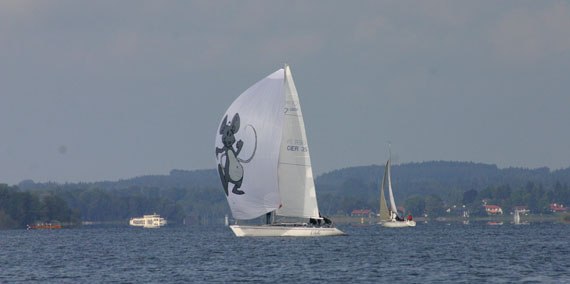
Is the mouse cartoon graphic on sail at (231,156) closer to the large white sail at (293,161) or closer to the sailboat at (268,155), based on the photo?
the sailboat at (268,155)

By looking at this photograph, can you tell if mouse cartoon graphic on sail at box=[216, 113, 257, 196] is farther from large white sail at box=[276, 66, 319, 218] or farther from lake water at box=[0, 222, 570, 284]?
lake water at box=[0, 222, 570, 284]

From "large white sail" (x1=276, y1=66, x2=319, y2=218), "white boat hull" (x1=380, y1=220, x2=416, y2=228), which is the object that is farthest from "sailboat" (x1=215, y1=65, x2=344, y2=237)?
"white boat hull" (x1=380, y1=220, x2=416, y2=228)

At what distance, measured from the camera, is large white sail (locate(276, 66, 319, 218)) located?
100062 mm

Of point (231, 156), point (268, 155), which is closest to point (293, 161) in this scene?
point (268, 155)

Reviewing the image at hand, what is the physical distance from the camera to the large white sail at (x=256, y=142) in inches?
3912

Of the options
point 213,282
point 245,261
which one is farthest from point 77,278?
point 245,261

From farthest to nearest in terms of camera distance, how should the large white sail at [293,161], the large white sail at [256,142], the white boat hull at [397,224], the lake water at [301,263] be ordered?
the white boat hull at [397,224]
the large white sail at [293,161]
the large white sail at [256,142]
the lake water at [301,263]

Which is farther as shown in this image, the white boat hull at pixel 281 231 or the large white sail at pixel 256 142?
the white boat hull at pixel 281 231

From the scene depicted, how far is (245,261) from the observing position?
3145 inches

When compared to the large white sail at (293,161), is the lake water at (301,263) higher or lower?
lower

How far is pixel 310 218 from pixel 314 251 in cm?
1551

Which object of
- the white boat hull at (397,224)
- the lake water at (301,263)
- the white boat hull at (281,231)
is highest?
the white boat hull at (397,224)

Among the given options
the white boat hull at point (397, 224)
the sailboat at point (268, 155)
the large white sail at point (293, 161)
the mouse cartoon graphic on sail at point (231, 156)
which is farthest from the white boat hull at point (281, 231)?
the white boat hull at point (397, 224)

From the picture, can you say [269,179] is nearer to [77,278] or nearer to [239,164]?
[239,164]
